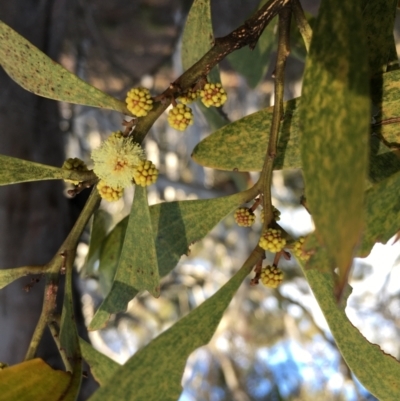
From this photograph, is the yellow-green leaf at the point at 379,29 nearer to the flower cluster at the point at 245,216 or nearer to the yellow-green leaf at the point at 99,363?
the flower cluster at the point at 245,216

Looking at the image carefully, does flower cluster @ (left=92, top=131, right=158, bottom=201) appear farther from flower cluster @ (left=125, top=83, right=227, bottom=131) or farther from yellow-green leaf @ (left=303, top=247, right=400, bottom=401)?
yellow-green leaf @ (left=303, top=247, right=400, bottom=401)

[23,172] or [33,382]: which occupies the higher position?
[23,172]

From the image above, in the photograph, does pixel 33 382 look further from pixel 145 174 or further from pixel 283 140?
pixel 283 140

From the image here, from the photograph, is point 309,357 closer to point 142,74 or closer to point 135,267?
point 142,74

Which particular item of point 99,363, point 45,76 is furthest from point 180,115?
point 99,363

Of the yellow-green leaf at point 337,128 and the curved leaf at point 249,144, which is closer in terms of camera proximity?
the yellow-green leaf at point 337,128

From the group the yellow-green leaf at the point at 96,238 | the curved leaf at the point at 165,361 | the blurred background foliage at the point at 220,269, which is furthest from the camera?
the blurred background foliage at the point at 220,269

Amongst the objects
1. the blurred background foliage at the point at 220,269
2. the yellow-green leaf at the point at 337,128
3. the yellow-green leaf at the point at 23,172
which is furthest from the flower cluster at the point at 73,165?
the blurred background foliage at the point at 220,269
